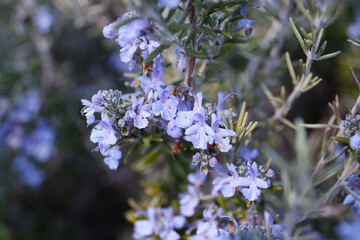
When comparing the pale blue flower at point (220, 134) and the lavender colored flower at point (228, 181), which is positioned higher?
the pale blue flower at point (220, 134)

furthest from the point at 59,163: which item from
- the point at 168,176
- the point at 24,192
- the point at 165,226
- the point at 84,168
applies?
the point at 165,226

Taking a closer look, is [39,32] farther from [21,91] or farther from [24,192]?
[24,192]

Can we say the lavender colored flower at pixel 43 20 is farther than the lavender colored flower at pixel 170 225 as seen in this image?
Yes

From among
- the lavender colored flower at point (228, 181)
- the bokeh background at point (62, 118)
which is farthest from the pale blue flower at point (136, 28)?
the bokeh background at point (62, 118)

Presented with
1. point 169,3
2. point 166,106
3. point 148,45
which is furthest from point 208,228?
point 169,3

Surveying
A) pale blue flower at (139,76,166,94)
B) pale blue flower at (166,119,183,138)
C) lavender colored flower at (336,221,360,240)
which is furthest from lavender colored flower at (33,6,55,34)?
lavender colored flower at (336,221,360,240)

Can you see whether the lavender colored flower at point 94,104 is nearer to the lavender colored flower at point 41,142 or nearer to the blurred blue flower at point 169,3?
the blurred blue flower at point 169,3

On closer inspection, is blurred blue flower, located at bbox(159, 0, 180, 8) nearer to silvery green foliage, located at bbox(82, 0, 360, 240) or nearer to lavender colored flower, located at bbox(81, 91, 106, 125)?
silvery green foliage, located at bbox(82, 0, 360, 240)
